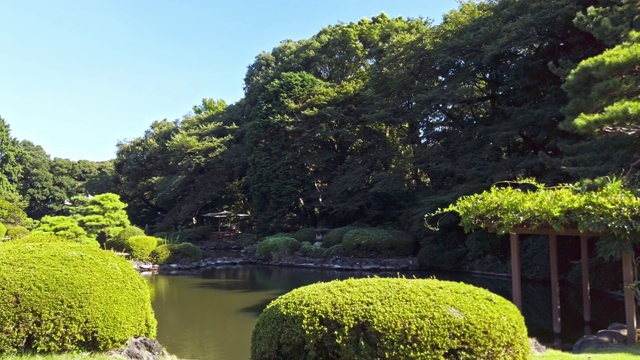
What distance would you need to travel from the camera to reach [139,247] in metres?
19.8

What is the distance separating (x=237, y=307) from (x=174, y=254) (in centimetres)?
986

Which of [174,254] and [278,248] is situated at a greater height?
[278,248]

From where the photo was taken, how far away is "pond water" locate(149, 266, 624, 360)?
7895mm

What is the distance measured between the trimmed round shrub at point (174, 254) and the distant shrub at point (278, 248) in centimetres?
277

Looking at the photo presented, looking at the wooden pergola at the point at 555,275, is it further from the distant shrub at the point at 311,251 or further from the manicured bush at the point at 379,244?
the distant shrub at the point at 311,251

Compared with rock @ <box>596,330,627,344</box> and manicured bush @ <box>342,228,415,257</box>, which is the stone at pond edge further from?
manicured bush @ <box>342,228,415,257</box>

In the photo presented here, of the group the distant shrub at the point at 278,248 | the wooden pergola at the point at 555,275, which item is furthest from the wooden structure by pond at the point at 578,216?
the distant shrub at the point at 278,248

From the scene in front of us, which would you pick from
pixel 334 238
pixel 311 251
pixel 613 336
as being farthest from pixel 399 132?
pixel 613 336

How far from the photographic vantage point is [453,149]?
17.1 meters

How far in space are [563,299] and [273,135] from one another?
17398mm

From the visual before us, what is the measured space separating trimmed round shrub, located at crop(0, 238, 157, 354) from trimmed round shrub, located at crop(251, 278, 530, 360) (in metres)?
2.03

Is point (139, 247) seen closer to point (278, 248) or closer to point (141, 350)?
point (278, 248)

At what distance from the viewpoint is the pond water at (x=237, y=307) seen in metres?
7.89

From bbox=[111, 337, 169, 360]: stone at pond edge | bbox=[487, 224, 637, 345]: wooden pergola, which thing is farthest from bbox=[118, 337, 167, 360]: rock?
bbox=[487, 224, 637, 345]: wooden pergola
